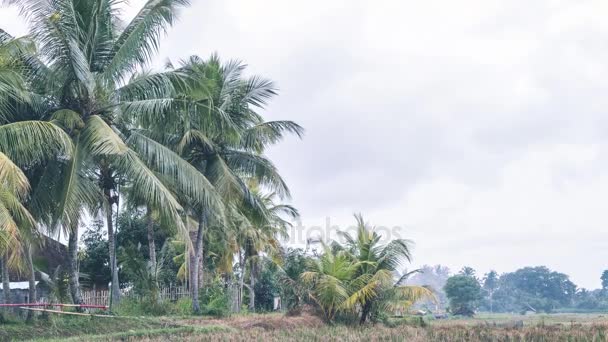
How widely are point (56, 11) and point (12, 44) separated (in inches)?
51.0

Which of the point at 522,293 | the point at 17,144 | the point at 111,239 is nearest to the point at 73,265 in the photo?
the point at 111,239

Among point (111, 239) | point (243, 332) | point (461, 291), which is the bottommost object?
point (243, 332)

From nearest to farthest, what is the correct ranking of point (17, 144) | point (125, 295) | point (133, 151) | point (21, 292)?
point (17, 144) < point (133, 151) < point (125, 295) < point (21, 292)

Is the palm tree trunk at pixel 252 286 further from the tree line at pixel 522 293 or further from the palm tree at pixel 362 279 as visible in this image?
the tree line at pixel 522 293

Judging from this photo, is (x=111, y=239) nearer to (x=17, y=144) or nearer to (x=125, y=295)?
Result: (x=17, y=144)

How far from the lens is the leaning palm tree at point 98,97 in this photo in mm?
12711

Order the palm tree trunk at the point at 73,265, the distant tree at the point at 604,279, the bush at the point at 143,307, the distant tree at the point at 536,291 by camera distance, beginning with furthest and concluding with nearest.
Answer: the distant tree at the point at 604,279, the distant tree at the point at 536,291, the bush at the point at 143,307, the palm tree trunk at the point at 73,265

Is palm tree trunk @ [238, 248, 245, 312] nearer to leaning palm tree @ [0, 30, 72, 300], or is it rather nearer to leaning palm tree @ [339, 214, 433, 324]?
leaning palm tree @ [339, 214, 433, 324]

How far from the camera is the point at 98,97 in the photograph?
13602mm

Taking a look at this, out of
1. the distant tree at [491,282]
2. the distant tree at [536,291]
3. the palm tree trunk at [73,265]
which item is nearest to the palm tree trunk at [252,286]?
the palm tree trunk at [73,265]

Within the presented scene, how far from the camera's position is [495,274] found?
70188mm

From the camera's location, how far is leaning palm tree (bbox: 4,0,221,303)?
12.7 metres

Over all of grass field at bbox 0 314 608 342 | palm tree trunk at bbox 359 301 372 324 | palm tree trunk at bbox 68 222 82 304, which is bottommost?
grass field at bbox 0 314 608 342

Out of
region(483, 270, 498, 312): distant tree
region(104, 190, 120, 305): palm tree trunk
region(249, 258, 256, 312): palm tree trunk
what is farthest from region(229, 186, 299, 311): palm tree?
region(483, 270, 498, 312): distant tree
